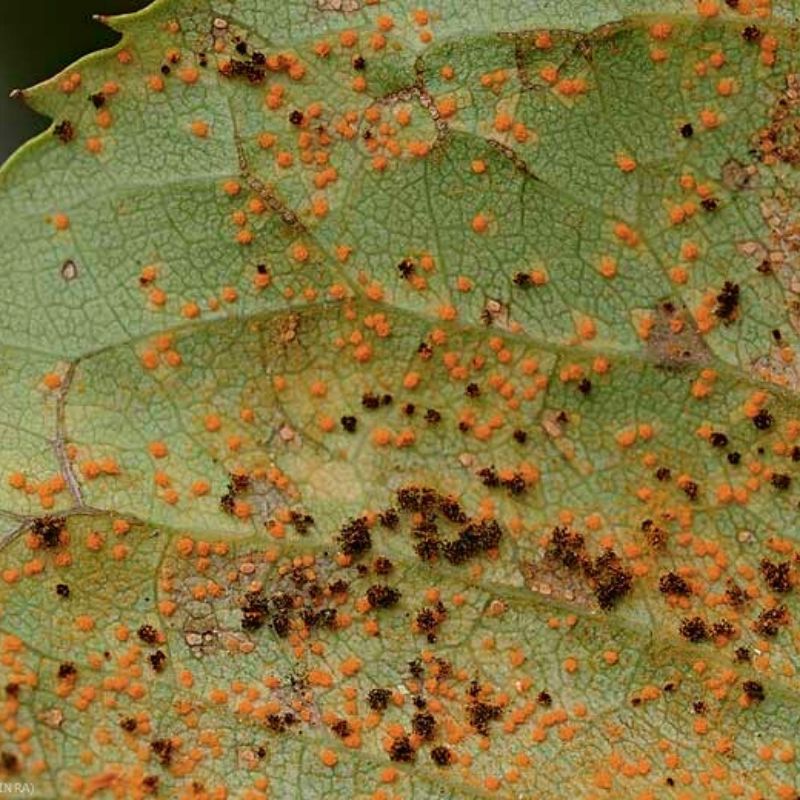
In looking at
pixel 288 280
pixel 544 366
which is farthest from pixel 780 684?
pixel 288 280

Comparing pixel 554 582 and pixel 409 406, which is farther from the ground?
pixel 409 406

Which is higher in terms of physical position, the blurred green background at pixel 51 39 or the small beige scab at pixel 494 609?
the blurred green background at pixel 51 39

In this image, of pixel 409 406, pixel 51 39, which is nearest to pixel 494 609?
pixel 409 406

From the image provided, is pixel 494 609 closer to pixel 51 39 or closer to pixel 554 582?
pixel 554 582

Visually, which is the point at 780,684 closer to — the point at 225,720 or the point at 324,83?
the point at 225,720

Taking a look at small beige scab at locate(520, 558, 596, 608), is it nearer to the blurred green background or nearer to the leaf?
the leaf

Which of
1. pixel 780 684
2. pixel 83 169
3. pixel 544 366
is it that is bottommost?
pixel 780 684

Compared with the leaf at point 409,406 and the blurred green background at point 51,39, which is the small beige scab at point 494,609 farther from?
the blurred green background at point 51,39

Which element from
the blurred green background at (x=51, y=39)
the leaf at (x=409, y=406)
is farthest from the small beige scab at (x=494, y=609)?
the blurred green background at (x=51, y=39)
